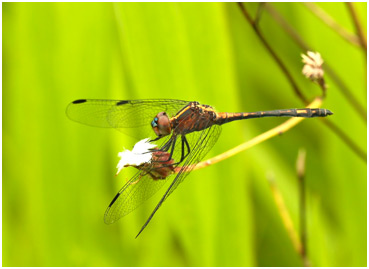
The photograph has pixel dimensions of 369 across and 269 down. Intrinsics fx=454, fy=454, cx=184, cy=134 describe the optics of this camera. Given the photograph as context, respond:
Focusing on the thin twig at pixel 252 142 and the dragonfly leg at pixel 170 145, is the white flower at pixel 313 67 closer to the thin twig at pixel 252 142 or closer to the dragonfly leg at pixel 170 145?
the thin twig at pixel 252 142

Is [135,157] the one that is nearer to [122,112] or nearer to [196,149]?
[196,149]

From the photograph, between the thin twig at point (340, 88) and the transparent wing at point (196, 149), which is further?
the thin twig at point (340, 88)

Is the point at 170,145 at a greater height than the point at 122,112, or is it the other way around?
the point at 122,112

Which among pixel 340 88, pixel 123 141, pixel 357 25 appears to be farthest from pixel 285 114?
pixel 123 141

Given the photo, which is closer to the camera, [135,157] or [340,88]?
[135,157]

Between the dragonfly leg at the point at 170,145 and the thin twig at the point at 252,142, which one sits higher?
the dragonfly leg at the point at 170,145

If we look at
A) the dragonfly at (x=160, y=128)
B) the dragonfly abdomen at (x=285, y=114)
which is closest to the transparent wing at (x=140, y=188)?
the dragonfly at (x=160, y=128)

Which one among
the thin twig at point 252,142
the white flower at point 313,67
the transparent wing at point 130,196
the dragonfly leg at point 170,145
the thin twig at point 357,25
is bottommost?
the transparent wing at point 130,196

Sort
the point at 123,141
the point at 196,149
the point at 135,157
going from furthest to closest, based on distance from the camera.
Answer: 1. the point at 123,141
2. the point at 196,149
3. the point at 135,157
